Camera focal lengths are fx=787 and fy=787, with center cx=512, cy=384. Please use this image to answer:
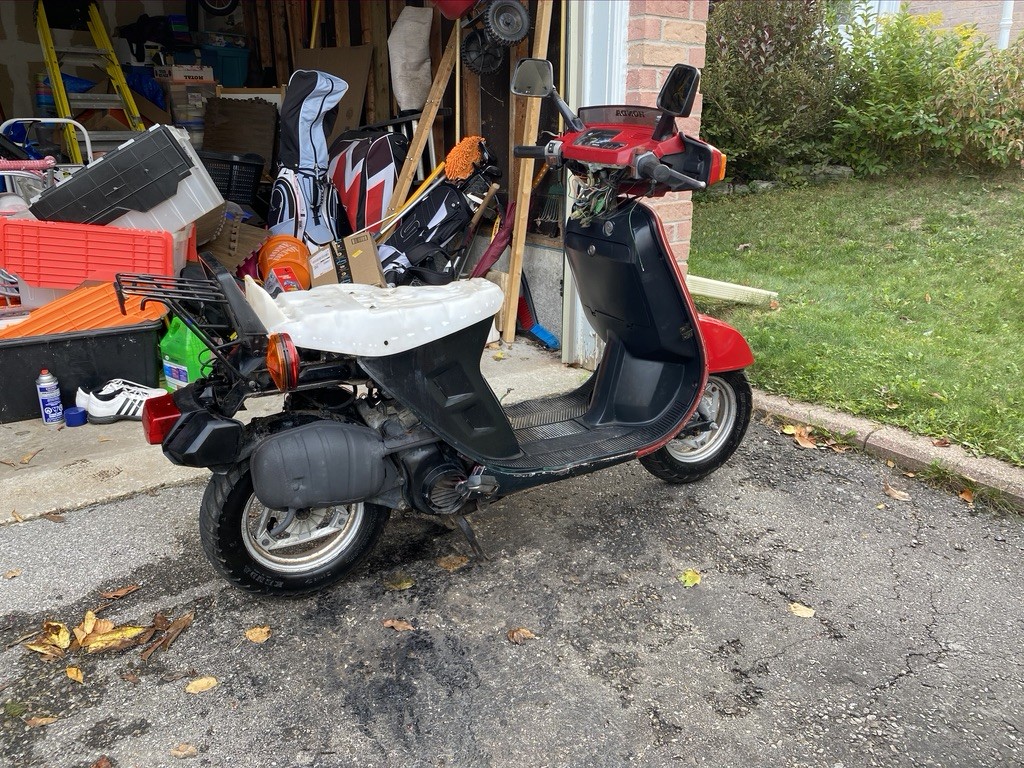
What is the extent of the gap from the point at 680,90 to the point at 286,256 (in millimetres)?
3864

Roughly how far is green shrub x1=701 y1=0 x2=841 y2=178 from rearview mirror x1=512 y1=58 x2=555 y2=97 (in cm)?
606

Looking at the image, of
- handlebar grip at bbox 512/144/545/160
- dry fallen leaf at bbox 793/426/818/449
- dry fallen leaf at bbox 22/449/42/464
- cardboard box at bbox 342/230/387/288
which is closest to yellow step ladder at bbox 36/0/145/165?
cardboard box at bbox 342/230/387/288

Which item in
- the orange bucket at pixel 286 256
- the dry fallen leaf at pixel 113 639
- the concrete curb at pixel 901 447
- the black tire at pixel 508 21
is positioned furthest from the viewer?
the orange bucket at pixel 286 256

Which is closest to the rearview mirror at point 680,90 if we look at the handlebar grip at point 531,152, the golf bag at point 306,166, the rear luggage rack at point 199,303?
the handlebar grip at point 531,152

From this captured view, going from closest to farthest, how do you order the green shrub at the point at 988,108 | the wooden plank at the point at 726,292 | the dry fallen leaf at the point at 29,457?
1. the dry fallen leaf at the point at 29,457
2. the wooden plank at the point at 726,292
3. the green shrub at the point at 988,108

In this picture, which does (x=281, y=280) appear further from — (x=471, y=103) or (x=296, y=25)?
(x=296, y=25)

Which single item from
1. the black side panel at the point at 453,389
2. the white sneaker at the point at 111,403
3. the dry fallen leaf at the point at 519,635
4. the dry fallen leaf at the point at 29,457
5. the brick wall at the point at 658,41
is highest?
the brick wall at the point at 658,41

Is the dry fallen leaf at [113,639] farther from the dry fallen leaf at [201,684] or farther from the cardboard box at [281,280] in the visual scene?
the cardboard box at [281,280]

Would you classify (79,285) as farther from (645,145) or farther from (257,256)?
(645,145)

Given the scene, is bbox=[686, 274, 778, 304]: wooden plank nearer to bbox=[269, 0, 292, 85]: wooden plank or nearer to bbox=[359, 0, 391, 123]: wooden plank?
bbox=[359, 0, 391, 123]: wooden plank

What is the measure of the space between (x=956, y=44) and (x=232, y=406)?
27.8 feet

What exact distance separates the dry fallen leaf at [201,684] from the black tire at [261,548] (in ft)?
0.97

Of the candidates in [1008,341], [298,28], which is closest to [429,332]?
[1008,341]

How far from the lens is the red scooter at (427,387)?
7.52 feet
